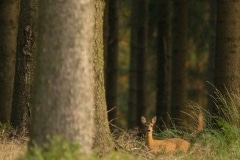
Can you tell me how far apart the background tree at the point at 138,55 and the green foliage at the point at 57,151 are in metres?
14.9

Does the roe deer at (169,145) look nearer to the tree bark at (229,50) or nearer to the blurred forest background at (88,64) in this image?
the blurred forest background at (88,64)

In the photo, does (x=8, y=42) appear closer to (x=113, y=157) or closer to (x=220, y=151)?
(x=220, y=151)

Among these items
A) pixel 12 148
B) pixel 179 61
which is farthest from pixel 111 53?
pixel 12 148

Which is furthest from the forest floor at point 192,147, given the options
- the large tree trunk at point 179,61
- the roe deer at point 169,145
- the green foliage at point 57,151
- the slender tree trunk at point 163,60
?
the slender tree trunk at point 163,60

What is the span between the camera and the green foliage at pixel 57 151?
885 cm

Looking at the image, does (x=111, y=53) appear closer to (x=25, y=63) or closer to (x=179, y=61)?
(x=179, y=61)

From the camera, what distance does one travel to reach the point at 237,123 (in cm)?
1386

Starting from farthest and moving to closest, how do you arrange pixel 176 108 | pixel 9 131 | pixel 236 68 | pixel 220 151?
pixel 176 108 < pixel 236 68 < pixel 9 131 < pixel 220 151

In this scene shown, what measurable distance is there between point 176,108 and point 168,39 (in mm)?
4216

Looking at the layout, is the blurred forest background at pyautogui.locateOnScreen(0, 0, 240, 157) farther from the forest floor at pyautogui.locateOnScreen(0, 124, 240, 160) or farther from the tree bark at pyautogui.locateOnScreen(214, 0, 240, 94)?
the forest floor at pyautogui.locateOnScreen(0, 124, 240, 160)

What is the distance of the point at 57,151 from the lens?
8.90 metres

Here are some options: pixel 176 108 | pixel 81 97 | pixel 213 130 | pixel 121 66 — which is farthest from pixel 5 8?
pixel 121 66

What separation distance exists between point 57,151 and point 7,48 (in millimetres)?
9954

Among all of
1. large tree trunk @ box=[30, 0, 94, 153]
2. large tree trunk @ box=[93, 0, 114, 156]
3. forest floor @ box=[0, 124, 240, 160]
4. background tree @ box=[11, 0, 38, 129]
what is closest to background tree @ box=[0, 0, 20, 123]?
background tree @ box=[11, 0, 38, 129]
